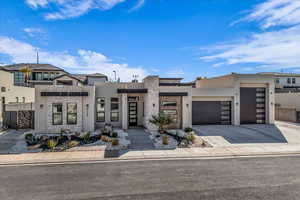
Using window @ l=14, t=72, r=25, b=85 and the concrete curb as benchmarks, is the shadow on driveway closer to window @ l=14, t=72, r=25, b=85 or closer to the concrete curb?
the concrete curb

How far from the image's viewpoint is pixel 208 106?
19031 mm

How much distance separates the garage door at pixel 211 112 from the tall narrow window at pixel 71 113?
36.5 feet

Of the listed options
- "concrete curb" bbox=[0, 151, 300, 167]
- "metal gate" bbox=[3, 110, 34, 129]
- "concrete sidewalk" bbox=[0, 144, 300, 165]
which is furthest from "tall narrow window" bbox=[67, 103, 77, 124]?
"concrete curb" bbox=[0, 151, 300, 167]

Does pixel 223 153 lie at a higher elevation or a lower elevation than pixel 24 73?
lower

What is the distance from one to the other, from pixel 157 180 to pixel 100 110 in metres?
10.7

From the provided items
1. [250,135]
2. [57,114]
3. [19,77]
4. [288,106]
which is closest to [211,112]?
[250,135]

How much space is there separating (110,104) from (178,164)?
9.52 metres

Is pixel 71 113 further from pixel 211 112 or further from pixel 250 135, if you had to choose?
pixel 250 135

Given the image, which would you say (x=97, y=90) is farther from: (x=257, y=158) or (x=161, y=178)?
(x=257, y=158)

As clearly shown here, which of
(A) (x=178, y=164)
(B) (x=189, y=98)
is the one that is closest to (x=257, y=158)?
(A) (x=178, y=164)

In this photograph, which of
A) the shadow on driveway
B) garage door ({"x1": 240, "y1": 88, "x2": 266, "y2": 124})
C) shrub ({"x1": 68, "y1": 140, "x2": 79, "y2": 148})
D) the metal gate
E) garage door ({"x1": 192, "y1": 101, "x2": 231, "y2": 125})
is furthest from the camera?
garage door ({"x1": 240, "y1": 88, "x2": 266, "y2": 124})

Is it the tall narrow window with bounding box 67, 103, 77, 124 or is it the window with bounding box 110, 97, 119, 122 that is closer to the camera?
the tall narrow window with bounding box 67, 103, 77, 124

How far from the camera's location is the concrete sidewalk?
30.0 feet

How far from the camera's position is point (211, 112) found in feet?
62.5
